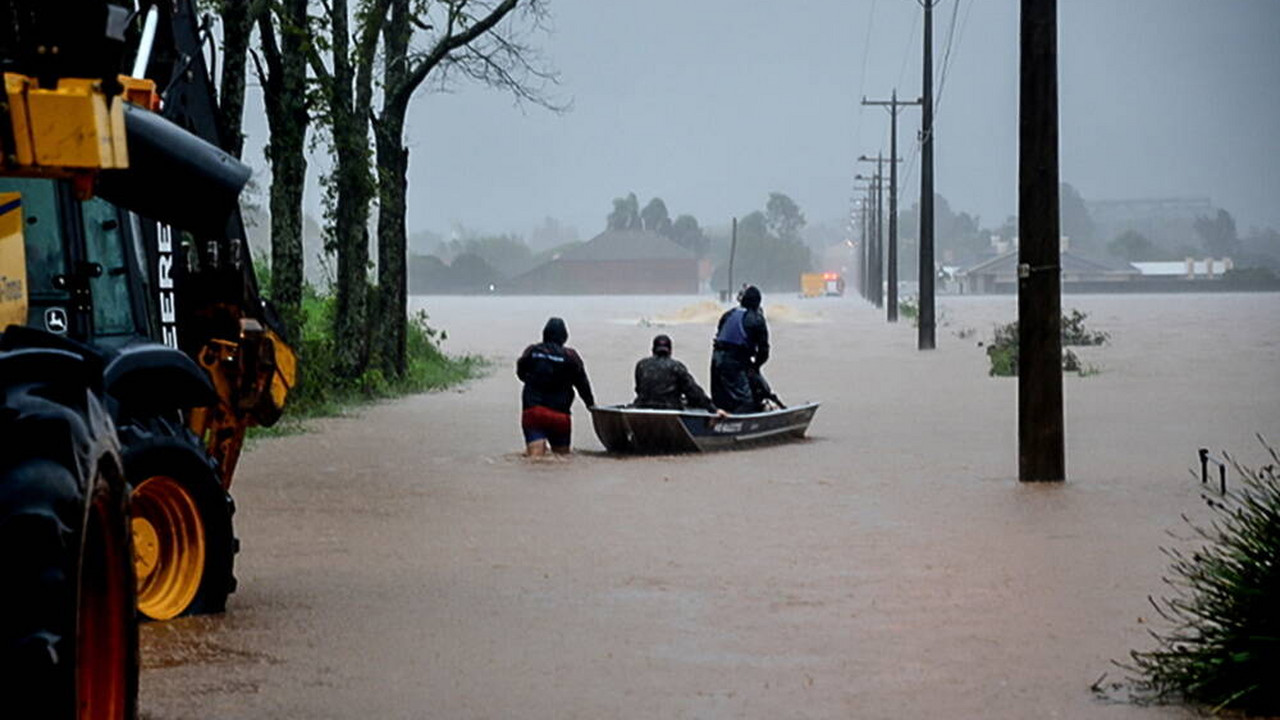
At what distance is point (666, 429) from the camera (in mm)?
21938

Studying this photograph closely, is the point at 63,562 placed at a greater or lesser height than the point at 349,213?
lesser

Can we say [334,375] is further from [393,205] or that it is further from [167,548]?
[167,548]

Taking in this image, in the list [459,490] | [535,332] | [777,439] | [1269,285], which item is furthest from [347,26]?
[1269,285]

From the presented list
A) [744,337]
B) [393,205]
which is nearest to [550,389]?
[744,337]

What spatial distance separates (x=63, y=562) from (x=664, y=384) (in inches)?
688

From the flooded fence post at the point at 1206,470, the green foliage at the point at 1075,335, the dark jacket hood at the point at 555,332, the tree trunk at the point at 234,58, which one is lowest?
the green foliage at the point at 1075,335

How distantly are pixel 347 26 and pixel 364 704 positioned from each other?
76.4ft

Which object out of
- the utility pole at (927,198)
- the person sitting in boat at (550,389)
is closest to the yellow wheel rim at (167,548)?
the person sitting in boat at (550,389)

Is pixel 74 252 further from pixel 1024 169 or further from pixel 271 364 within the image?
pixel 1024 169

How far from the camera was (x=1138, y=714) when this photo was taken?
A: 862 cm

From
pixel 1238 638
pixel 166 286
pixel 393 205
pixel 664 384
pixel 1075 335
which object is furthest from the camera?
pixel 1075 335

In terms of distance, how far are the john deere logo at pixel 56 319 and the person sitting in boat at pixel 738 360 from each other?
562 inches

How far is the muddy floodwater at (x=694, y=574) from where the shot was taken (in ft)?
30.6

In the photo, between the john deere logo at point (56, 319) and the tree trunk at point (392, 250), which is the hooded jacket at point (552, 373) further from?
the tree trunk at point (392, 250)
